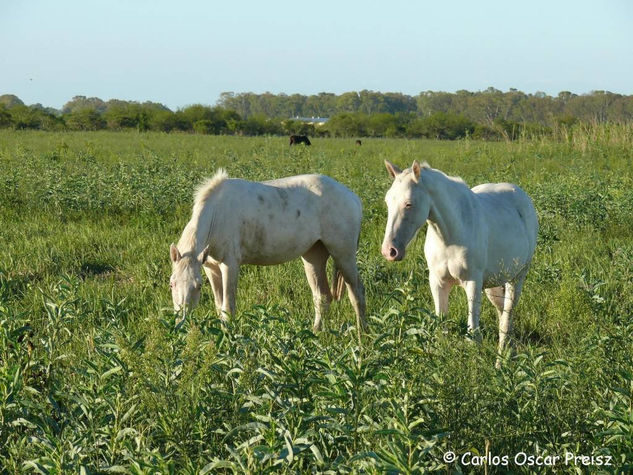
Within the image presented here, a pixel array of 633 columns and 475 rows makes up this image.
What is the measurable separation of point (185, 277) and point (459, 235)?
7.53ft

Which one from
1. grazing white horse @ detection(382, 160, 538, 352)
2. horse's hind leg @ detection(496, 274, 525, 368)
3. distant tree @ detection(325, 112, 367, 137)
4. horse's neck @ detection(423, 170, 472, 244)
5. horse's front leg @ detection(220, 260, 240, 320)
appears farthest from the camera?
distant tree @ detection(325, 112, 367, 137)

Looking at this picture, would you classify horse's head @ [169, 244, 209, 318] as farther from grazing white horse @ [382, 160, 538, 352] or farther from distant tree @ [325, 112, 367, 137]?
distant tree @ [325, 112, 367, 137]

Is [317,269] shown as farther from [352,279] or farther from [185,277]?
[185,277]

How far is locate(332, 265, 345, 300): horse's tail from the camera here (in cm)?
775

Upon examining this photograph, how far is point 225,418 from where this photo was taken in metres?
3.71

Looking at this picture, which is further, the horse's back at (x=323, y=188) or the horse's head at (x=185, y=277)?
the horse's back at (x=323, y=188)

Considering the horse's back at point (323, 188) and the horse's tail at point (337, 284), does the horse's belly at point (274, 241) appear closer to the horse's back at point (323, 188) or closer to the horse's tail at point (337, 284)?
the horse's back at point (323, 188)

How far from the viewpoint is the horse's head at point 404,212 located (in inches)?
220

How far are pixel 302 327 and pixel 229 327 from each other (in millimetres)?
423


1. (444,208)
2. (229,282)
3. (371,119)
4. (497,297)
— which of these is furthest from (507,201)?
(371,119)

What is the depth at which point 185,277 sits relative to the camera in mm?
6148

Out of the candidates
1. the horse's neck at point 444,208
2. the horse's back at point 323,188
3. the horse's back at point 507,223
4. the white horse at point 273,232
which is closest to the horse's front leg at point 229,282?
the white horse at point 273,232

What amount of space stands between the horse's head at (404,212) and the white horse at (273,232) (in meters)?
1.41

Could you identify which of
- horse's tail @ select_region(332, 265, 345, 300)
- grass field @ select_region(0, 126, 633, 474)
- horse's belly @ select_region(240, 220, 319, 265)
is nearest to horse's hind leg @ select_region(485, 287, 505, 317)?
grass field @ select_region(0, 126, 633, 474)
